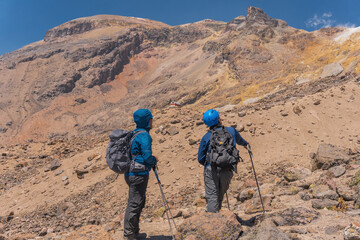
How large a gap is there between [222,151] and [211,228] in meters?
1.03

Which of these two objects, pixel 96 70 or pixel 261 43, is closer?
pixel 261 43

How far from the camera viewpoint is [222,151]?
11.6 ft

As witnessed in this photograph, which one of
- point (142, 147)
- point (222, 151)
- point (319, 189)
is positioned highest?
point (142, 147)

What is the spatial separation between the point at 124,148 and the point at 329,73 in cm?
3319

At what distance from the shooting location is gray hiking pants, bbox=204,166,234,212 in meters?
3.64

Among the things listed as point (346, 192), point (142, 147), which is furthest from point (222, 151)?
point (346, 192)

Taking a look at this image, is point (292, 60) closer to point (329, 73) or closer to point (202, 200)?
point (329, 73)

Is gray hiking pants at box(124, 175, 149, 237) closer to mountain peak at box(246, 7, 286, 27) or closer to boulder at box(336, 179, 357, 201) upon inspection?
boulder at box(336, 179, 357, 201)

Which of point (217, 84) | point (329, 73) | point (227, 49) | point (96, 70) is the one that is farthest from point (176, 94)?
point (96, 70)

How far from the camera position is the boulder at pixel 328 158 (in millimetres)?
6410

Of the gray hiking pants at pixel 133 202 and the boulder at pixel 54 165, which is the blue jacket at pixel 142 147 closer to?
the gray hiking pants at pixel 133 202

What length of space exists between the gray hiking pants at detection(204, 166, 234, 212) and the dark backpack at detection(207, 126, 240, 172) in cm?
13

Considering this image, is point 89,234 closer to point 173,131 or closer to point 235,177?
point 235,177

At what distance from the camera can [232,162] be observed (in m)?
3.51
